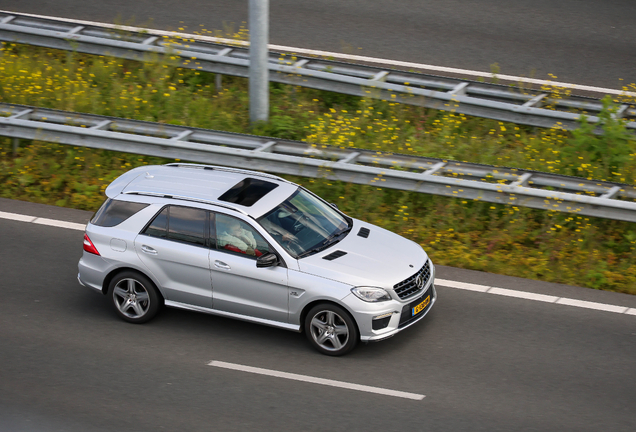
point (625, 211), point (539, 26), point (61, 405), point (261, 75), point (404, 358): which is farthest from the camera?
point (539, 26)

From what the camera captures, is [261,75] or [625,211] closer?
[625,211]

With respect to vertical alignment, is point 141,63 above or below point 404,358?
above

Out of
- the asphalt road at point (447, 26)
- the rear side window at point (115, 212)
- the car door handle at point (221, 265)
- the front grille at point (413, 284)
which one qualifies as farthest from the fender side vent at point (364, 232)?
the asphalt road at point (447, 26)

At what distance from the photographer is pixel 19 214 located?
39.4ft

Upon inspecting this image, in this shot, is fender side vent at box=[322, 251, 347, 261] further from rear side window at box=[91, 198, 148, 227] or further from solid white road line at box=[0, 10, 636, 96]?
solid white road line at box=[0, 10, 636, 96]

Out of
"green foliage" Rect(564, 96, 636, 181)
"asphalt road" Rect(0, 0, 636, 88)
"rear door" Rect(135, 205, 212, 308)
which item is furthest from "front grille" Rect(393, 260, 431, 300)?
"asphalt road" Rect(0, 0, 636, 88)

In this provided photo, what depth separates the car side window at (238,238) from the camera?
881 centimetres

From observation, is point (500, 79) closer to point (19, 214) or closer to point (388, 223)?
point (388, 223)

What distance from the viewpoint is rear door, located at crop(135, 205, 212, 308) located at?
895 centimetres

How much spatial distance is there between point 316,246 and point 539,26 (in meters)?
9.92

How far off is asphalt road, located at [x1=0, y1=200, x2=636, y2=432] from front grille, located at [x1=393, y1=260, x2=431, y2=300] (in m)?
0.63

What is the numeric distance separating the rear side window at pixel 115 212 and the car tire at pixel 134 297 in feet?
2.11

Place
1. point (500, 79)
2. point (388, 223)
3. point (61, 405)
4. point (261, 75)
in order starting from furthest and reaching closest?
point (500, 79) → point (261, 75) → point (388, 223) → point (61, 405)

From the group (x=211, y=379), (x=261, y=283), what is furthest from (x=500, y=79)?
(x=211, y=379)
